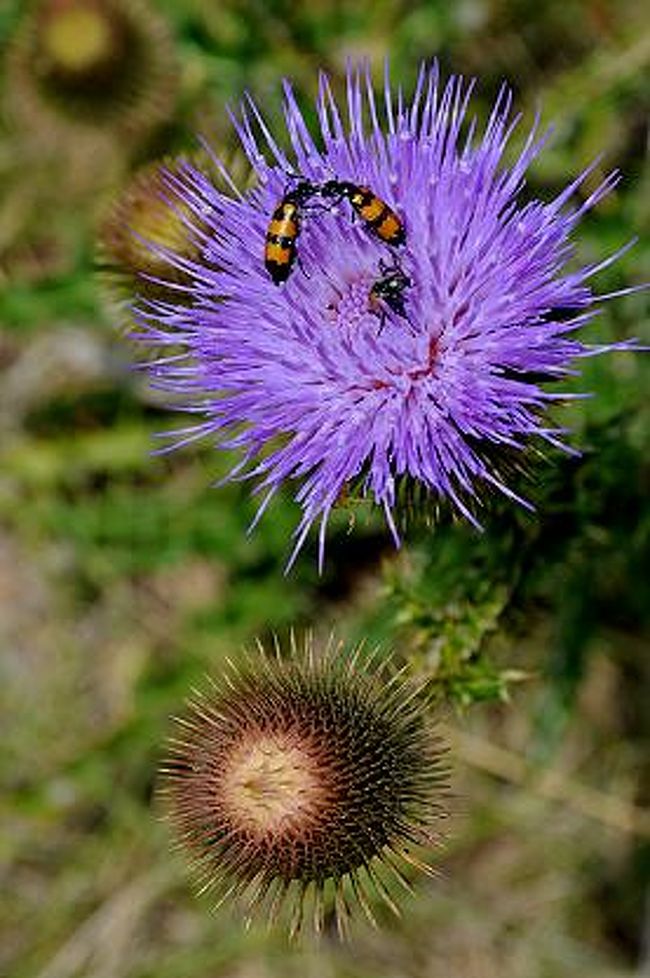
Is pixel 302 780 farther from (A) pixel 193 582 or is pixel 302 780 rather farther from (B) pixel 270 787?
(A) pixel 193 582

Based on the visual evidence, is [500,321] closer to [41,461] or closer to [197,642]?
[197,642]

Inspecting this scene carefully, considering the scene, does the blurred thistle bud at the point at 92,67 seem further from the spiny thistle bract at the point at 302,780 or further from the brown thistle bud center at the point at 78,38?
the spiny thistle bract at the point at 302,780

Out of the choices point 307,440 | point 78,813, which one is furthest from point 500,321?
point 78,813

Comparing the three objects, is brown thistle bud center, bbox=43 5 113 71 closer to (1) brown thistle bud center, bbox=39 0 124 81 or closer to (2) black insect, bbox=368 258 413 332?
(1) brown thistle bud center, bbox=39 0 124 81

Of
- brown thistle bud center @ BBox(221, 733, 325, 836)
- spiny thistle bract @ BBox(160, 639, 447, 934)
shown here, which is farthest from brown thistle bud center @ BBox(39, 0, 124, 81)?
brown thistle bud center @ BBox(221, 733, 325, 836)

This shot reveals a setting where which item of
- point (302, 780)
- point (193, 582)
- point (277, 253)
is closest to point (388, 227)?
point (277, 253)

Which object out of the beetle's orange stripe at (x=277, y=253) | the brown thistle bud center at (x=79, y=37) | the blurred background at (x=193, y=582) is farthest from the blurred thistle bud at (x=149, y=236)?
the brown thistle bud center at (x=79, y=37)
